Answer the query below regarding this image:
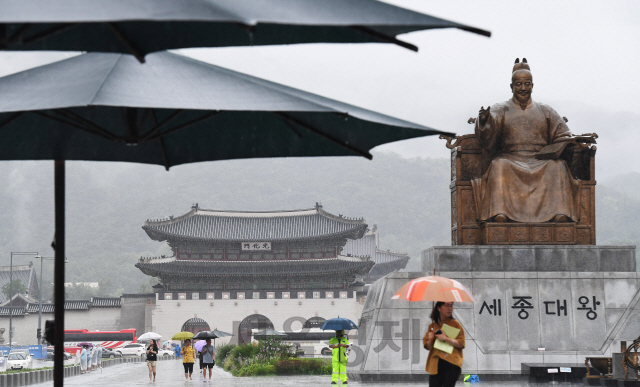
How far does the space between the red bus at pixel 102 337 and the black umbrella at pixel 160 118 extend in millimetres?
43376

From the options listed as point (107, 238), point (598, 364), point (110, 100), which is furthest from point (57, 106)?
point (107, 238)

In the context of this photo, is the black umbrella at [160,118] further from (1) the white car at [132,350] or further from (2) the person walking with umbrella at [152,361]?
(1) the white car at [132,350]

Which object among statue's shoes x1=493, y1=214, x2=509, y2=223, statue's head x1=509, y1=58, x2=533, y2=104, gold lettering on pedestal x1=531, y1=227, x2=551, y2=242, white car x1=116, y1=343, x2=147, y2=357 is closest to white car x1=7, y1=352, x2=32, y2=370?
white car x1=116, y1=343, x2=147, y2=357

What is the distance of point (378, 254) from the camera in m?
70.4

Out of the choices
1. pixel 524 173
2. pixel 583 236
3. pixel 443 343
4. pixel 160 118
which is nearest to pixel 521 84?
pixel 524 173

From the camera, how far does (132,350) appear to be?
153 ft

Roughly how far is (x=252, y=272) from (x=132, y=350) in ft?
28.7

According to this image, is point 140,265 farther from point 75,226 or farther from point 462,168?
point 75,226

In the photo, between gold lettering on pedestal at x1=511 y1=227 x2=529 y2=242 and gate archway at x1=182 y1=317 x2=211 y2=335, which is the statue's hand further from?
gate archway at x1=182 y1=317 x2=211 y2=335

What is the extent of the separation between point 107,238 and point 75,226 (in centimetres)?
708

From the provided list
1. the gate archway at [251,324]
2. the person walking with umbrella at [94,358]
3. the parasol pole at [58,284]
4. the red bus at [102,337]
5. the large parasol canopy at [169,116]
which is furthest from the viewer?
the gate archway at [251,324]

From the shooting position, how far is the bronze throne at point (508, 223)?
12797mm

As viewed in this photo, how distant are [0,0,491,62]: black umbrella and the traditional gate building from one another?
41619 millimetres

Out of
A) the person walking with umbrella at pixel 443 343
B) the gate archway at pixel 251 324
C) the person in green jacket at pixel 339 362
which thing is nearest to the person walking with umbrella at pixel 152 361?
the person in green jacket at pixel 339 362
